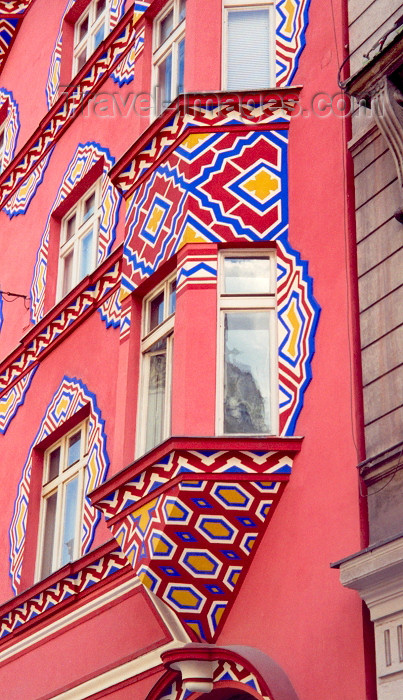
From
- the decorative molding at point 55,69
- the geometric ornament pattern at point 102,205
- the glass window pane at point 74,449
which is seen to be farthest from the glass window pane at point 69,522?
the decorative molding at point 55,69

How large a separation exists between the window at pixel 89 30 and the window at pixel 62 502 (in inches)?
211

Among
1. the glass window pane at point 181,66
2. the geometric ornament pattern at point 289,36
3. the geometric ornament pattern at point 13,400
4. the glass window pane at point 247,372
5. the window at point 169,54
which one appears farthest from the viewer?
the geometric ornament pattern at point 13,400

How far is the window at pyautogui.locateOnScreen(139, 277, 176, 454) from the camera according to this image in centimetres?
1083

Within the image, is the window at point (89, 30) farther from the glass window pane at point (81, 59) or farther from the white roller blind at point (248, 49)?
the white roller blind at point (248, 49)

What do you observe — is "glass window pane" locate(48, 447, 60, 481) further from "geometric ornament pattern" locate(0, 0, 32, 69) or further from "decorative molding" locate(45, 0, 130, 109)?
"geometric ornament pattern" locate(0, 0, 32, 69)

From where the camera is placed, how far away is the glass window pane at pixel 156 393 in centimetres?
1083

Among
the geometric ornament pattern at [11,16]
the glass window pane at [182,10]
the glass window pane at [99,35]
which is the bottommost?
the glass window pane at [182,10]

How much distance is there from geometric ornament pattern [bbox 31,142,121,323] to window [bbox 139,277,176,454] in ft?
7.45

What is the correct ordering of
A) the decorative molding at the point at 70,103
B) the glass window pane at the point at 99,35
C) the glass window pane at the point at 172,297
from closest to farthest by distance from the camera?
the glass window pane at the point at 172,297
the decorative molding at the point at 70,103
the glass window pane at the point at 99,35

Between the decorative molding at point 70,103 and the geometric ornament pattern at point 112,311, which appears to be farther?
the decorative molding at point 70,103

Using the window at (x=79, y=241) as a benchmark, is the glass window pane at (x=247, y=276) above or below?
below

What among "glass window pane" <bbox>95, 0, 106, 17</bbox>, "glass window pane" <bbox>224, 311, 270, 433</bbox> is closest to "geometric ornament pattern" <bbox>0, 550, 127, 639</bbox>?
"glass window pane" <bbox>224, 311, 270, 433</bbox>

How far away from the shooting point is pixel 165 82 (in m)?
12.9

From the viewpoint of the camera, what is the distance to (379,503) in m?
8.56
